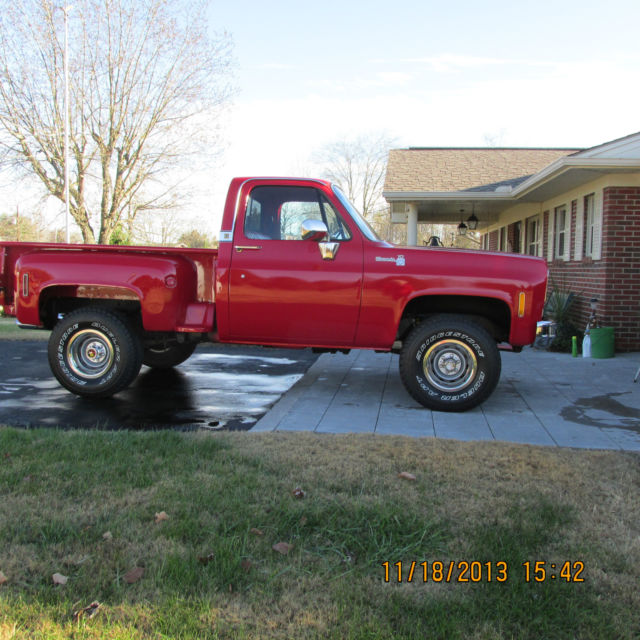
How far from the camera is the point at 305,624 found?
2707 millimetres

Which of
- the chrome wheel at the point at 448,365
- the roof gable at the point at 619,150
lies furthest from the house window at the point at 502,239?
the chrome wheel at the point at 448,365

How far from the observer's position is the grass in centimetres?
274

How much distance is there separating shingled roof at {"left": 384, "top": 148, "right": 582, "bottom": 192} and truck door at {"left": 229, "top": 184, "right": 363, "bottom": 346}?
8.44m

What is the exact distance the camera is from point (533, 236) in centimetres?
1744

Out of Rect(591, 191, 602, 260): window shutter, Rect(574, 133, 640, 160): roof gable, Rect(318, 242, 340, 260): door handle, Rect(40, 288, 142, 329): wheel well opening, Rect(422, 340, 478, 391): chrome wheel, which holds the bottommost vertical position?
Rect(422, 340, 478, 391): chrome wheel

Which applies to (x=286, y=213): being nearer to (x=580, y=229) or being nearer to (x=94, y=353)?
(x=94, y=353)

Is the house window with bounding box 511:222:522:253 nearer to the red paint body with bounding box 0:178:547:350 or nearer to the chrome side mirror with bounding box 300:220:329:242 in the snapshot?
the red paint body with bounding box 0:178:547:350

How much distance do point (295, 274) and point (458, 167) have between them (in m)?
11.7

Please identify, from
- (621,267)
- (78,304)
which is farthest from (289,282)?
(621,267)

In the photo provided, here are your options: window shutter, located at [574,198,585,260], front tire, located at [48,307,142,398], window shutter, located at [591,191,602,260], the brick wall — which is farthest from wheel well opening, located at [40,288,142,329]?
window shutter, located at [574,198,585,260]

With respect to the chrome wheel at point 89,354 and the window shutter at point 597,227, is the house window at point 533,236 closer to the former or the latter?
the window shutter at point 597,227

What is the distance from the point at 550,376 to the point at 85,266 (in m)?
5.84

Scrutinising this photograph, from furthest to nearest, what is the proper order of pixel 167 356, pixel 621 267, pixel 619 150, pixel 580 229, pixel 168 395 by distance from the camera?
pixel 580 229
pixel 619 150
pixel 621 267
pixel 167 356
pixel 168 395

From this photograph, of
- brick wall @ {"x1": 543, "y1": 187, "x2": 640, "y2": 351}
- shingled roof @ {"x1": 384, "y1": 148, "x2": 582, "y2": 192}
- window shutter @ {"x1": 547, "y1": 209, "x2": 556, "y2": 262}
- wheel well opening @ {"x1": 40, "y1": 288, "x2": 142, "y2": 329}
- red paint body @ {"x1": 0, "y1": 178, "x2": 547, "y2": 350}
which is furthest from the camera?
shingled roof @ {"x1": 384, "y1": 148, "x2": 582, "y2": 192}
